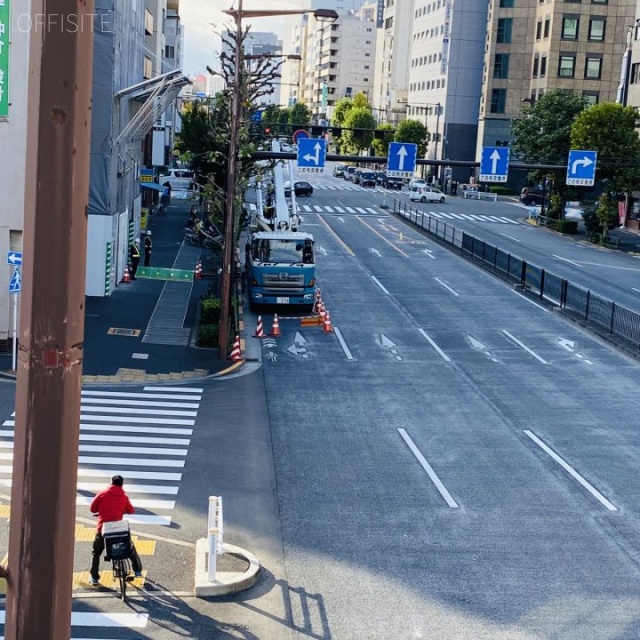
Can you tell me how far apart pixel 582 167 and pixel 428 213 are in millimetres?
41124

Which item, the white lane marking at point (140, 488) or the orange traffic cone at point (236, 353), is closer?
the white lane marking at point (140, 488)

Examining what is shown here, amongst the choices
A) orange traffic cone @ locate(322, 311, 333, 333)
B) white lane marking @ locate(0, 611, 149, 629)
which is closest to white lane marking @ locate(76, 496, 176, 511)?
white lane marking @ locate(0, 611, 149, 629)

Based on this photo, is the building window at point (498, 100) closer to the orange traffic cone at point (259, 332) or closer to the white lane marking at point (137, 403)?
the orange traffic cone at point (259, 332)

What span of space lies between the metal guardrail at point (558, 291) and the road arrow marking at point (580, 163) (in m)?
4.47

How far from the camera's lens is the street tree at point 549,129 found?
78312 mm

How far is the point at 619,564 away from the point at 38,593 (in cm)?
1245

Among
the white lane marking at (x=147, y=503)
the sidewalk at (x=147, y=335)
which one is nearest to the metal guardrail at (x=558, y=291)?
the sidewalk at (x=147, y=335)

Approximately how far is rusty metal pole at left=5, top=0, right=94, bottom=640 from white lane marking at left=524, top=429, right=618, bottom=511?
49.0 feet

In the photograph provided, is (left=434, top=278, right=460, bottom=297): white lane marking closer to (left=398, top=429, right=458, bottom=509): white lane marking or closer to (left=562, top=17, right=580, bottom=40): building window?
(left=398, top=429, right=458, bottom=509): white lane marking

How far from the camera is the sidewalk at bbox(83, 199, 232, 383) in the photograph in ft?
90.9

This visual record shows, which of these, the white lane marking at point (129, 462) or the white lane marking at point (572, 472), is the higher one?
the white lane marking at point (572, 472)

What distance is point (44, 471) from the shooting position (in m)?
4.21

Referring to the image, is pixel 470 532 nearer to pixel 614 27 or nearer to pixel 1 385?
pixel 1 385

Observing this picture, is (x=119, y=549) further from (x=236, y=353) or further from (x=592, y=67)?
(x=592, y=67)
